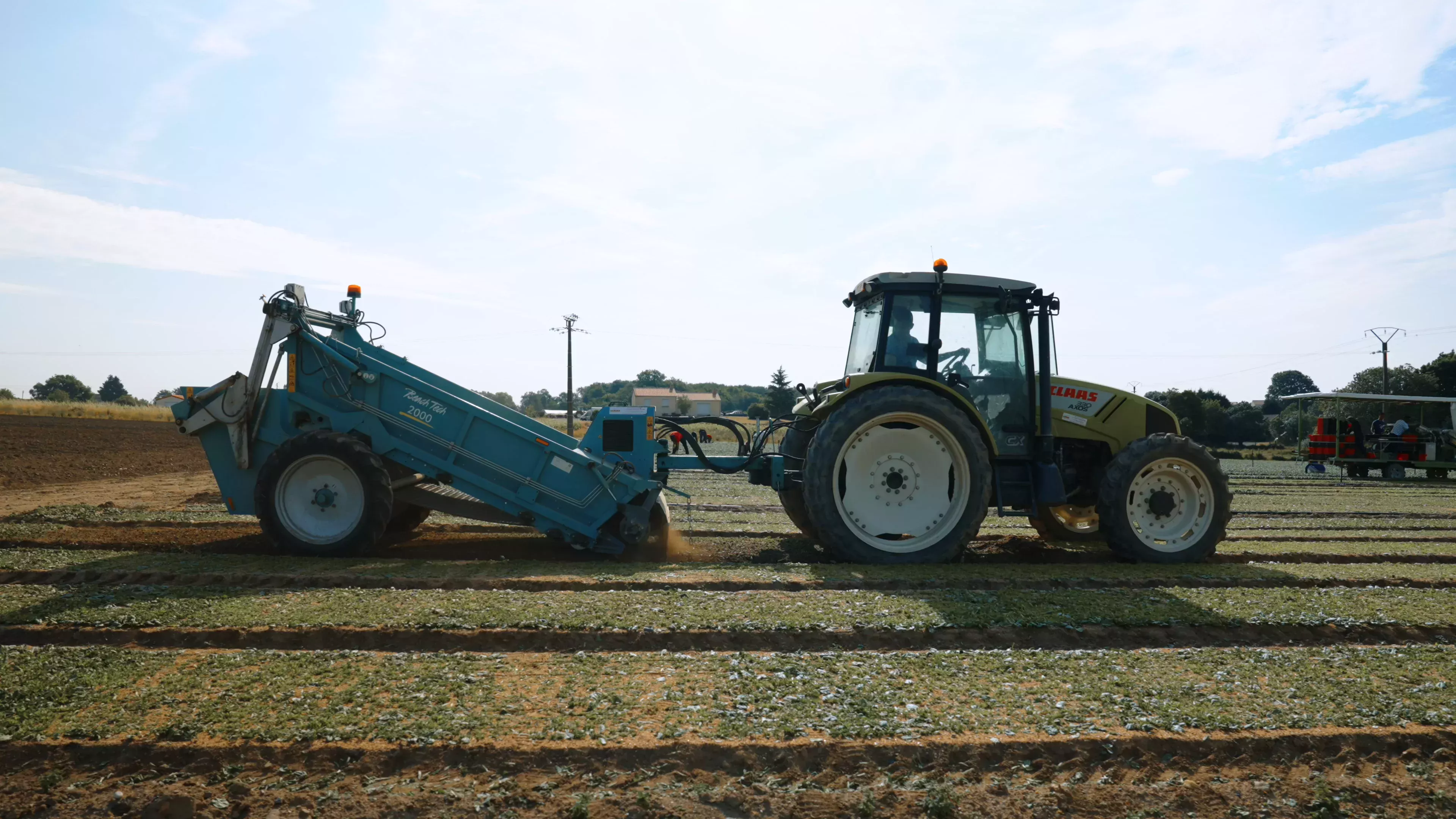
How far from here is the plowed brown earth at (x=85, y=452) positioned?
50.4ft

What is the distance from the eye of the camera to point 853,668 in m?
4.43

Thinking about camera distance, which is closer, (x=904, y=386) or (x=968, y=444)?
(x=968, y=444)

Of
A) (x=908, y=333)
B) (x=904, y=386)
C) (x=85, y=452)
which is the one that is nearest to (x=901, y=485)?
(x=904, y=386)

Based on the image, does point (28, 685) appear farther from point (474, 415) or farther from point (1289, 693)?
point (1289, 693)

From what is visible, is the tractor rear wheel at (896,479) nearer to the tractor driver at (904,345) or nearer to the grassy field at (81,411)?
the tractor driver at (904,345)

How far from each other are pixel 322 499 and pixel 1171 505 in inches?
296

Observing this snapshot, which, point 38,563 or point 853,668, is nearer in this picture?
point 853,668

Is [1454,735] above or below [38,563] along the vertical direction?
below

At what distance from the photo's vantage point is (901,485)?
7.79 m

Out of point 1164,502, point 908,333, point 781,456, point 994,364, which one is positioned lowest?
point 1164,502

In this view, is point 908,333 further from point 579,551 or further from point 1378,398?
point 1378,398

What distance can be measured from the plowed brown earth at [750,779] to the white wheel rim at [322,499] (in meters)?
4.45

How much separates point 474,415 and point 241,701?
13.8ft

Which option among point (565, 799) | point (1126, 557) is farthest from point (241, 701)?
point (1126, 557)
